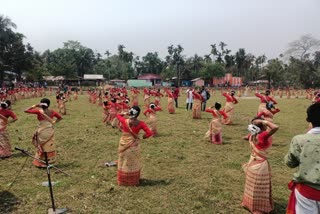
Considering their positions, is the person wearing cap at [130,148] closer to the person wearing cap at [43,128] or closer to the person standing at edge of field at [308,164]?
the person wearing cap at [43,128]

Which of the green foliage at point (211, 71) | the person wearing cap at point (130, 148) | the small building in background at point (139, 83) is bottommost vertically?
the small building in background at point (139, 83)

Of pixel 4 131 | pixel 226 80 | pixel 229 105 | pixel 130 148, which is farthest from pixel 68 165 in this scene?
pixel 226 80

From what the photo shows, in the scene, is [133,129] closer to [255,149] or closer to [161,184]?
[161,184]

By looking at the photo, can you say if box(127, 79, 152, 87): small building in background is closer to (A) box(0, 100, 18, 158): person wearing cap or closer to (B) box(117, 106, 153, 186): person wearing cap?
(A) box(0, 100, 18, 158): person wearing cap

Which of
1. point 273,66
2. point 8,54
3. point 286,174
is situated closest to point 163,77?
point 273,66

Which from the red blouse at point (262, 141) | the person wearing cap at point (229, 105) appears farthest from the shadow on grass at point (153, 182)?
the person wearing cap at point (229, 105)

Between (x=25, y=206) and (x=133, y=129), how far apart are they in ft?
9.43

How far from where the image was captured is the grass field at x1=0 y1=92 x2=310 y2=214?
7461 mm

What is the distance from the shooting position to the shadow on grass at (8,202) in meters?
7.17

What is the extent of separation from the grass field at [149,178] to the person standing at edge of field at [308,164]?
2.86m

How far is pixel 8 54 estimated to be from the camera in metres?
62.2

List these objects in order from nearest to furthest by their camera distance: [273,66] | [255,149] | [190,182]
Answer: [255,149] < [190,182] < [273,66]

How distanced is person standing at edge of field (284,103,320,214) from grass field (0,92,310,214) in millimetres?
2857

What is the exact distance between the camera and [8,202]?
7.55m
